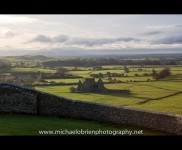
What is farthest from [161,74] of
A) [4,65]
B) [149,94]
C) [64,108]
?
[4,65]

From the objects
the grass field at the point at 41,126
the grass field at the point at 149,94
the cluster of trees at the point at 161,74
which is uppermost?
the cluster of trees at the point at 161,74

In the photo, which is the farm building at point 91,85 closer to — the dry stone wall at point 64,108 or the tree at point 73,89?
the tree at point 73,89

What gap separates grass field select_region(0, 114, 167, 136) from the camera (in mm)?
17855

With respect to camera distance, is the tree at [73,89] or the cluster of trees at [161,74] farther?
Answer: the tree at [73,89]

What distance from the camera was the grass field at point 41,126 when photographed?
17855 mm

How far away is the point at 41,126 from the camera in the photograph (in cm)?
1830

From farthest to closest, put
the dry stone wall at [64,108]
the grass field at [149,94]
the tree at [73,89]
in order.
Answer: the tree at [73,89] → the dry stone wall at [64,108] → the grass field at [149,94]

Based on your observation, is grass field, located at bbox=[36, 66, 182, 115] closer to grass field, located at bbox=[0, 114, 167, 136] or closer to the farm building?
the farm building

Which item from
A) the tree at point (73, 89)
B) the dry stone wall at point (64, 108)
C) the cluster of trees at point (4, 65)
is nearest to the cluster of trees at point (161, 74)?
the dry stone wall at point (64, 108)

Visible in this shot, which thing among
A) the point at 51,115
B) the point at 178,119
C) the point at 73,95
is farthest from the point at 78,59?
the point at 178,119

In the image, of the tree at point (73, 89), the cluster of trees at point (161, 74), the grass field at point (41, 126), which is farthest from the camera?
the tree at point (73, 89)

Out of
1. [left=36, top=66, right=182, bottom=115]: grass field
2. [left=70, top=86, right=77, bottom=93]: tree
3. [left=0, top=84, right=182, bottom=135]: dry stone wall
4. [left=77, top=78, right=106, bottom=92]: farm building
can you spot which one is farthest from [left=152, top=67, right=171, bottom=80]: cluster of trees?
[left=70, top=86, right=77, bottom=93]: tree

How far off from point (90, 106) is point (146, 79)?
2.58 meters

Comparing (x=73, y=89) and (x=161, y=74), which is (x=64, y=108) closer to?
(x=73, y=89)
